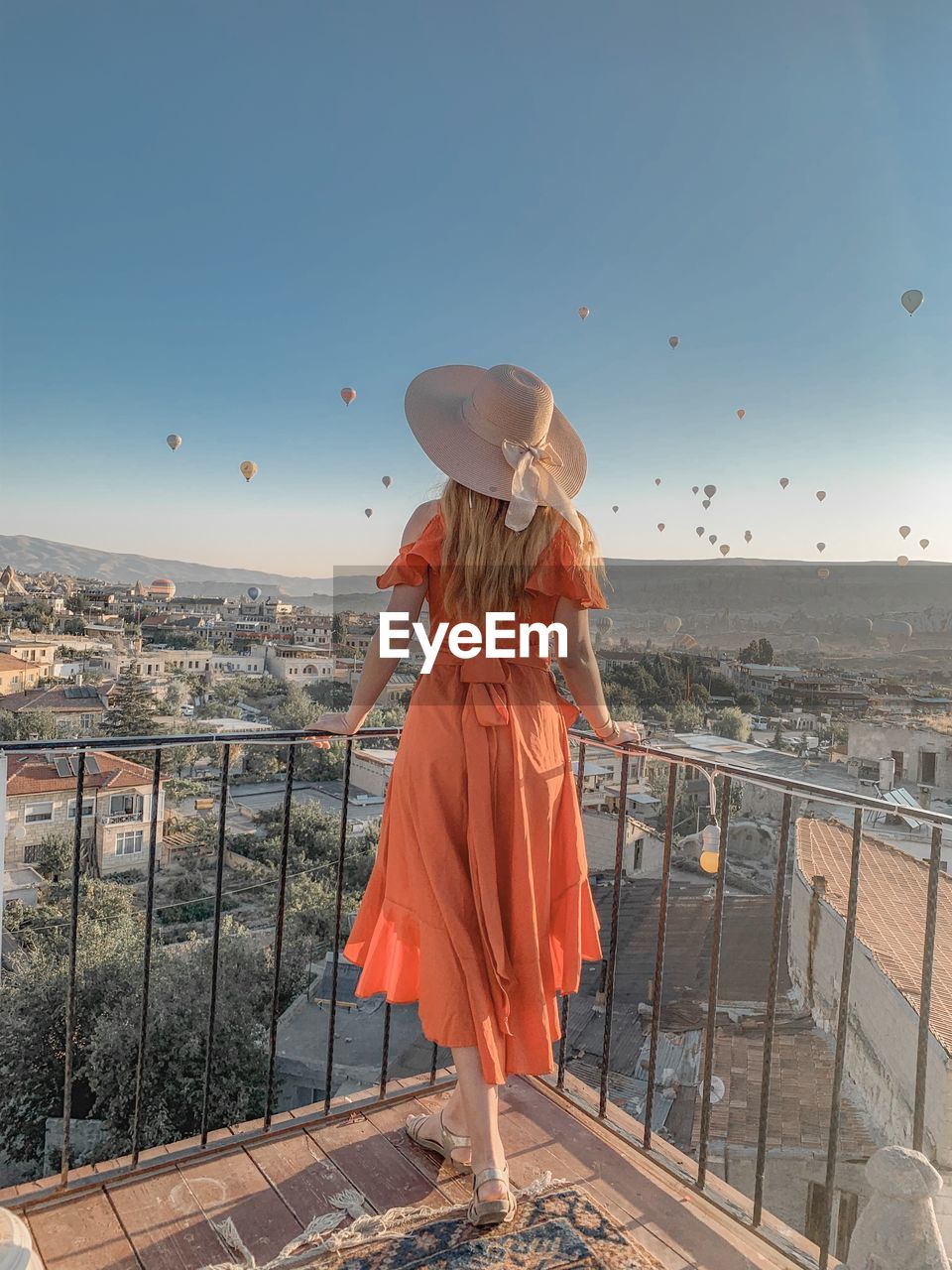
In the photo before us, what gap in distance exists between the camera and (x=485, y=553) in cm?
149

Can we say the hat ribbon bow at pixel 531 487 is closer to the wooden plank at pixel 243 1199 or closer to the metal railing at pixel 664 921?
the metal railing at pixel 664 921

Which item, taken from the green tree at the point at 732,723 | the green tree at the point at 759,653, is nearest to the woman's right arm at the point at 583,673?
the green tree at the point at 759,653

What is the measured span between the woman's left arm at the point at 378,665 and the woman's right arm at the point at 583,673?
11.3 inches

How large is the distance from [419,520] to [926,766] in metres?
23.4

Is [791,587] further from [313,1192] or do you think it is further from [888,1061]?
[313,1192]

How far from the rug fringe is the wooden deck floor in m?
0.02

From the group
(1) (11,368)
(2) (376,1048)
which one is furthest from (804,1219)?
(1) (11,368)

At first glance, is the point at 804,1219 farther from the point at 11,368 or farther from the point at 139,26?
the point at 11,368

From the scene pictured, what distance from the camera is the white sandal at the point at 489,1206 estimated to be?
1.51 m

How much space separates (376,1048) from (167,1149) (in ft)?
47.8

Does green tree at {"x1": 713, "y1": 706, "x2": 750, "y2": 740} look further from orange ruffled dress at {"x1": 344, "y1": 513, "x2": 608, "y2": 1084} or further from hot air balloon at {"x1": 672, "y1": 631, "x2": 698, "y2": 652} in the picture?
orange ruffled dress at {"x1": 344, "y1": 513, "x2": 608, "y2": 1084}

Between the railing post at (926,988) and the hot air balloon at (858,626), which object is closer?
the railing post at (926,988)

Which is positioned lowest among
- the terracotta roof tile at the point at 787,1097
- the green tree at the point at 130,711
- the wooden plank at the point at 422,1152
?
the terracotta roof tile at the point at 787,1097
